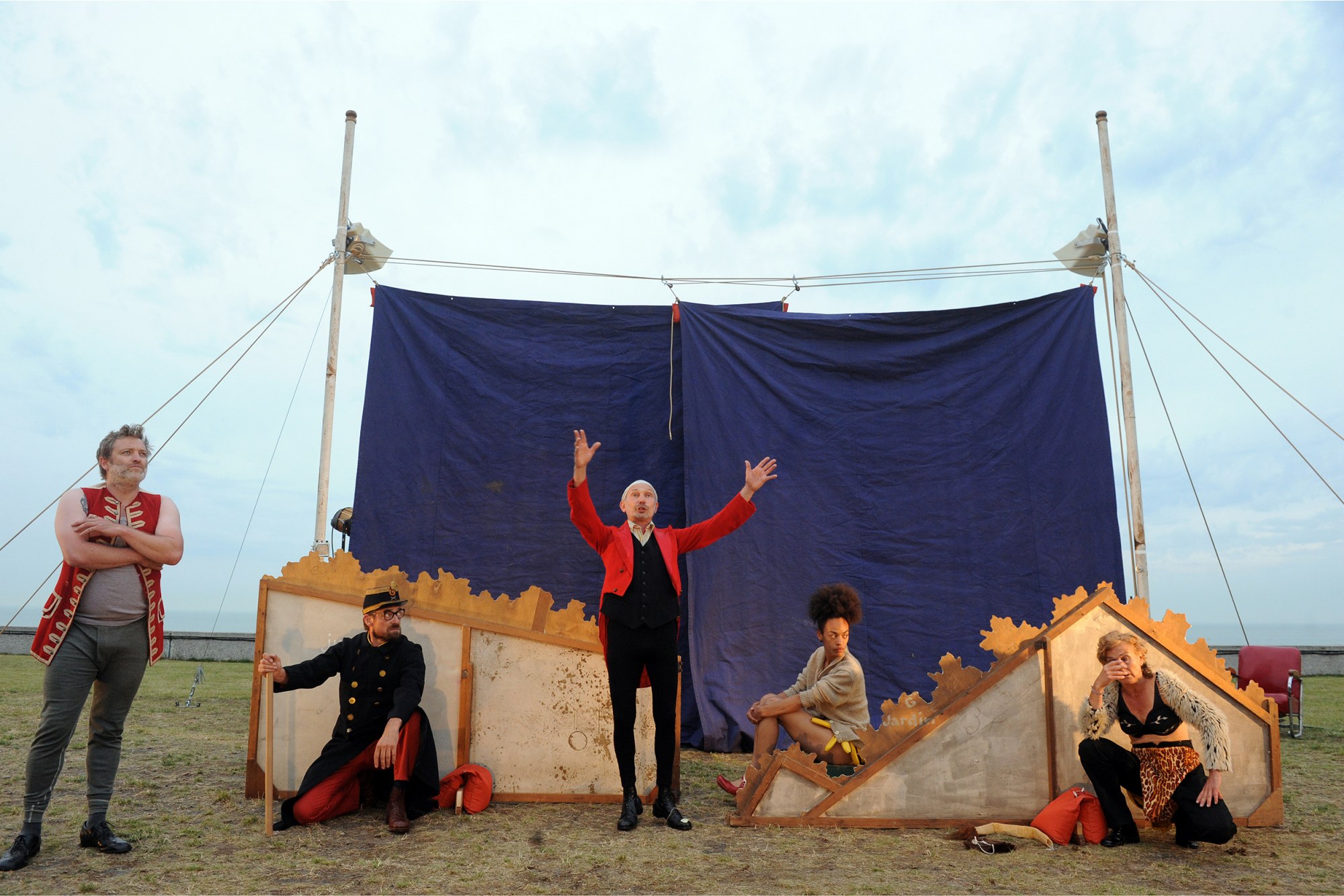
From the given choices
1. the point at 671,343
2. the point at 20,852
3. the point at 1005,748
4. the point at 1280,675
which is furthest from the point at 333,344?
the point at 1280,675

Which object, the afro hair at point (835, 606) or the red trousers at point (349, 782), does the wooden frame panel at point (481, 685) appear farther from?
the afro hair at point (835, 606)

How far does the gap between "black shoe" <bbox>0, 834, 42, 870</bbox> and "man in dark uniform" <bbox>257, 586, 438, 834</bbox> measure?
0.79 m

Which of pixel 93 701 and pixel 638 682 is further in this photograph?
pixel 638 682

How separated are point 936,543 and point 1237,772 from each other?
2190 millimetres

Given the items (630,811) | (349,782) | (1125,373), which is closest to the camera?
(630,811)

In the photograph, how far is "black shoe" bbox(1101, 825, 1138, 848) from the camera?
315cm

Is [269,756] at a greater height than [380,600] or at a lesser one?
lesser

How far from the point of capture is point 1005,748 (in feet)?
11.3

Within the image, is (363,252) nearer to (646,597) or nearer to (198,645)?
(646,597)

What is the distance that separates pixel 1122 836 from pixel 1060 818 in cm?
22

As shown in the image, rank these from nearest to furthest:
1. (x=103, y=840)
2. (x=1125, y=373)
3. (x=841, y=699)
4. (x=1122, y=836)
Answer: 1. (x=103, y=840)
2. (x=1122, y=836)
3. (x=841, y=699)
4. (x=1125, y=373)

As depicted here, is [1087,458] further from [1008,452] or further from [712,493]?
[712,493]

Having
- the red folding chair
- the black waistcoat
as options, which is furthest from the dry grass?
the red folding chair

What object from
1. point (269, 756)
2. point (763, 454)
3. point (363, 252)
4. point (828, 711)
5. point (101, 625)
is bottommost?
point (269, 756)
